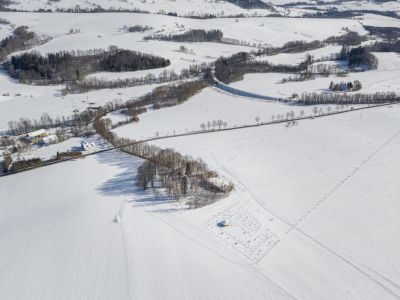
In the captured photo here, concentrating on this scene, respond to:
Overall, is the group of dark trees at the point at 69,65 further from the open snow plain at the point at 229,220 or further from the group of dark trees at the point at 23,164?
the group of dark trees at the point at 23,164

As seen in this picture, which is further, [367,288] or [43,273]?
[43,273]

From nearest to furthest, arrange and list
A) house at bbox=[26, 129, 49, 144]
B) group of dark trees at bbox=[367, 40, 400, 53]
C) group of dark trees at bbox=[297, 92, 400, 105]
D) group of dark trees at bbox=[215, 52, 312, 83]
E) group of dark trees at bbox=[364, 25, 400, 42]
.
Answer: house at bbox=[26, 129, 49, 144], group of dark trees at bbox=[297, 92, 400, 105], group of dark trees at bbox=[215, 52, 312, 83], group of dark trees at bbox=[367, 40, 400, 53], group of dark trees at bbox=[364, 25, 400, 42]

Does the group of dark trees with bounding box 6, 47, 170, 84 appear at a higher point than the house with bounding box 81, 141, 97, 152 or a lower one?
higher

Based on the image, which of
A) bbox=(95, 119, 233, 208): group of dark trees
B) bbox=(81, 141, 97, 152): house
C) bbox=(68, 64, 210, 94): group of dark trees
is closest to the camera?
bbox=(95, 119, 233, 208): group of dark trees

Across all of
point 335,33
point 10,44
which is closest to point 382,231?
point 10,44

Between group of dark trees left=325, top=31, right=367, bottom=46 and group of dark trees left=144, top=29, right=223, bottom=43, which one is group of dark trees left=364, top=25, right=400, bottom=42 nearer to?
group of dark trees left=325, top=31, right=367, bottom=46

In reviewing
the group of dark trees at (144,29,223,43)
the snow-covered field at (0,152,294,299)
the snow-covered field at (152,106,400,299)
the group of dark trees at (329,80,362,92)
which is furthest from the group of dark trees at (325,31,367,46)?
the snow-covered field at (0,152,294,299)

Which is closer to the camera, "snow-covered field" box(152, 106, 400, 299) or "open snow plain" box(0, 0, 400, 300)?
"open snow plain" box(0, 0, 400, 300)

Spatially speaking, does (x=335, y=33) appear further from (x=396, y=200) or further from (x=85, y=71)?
(x=396, y=200)
